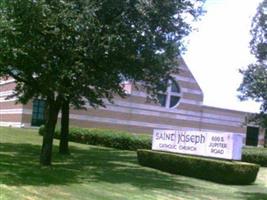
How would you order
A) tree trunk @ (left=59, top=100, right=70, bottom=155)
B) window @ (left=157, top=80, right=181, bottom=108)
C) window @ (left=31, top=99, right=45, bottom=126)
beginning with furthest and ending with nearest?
window @ (left=157, top=80, right=181, bottom=108) < window @ (left=31, top=99, right=45, bottom=126) < tree trunk @ (left=59, top=100, right=70, bottom=155)

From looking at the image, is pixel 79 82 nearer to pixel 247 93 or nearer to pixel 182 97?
pixel 247 93

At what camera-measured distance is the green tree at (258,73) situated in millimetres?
15781

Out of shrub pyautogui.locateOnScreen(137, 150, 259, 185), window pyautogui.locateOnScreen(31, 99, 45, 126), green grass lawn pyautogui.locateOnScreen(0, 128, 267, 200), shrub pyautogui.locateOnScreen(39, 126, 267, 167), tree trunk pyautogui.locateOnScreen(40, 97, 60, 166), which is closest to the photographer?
green grass lawn pyautogui.locateOnScreen(0, 128, 267, 200)

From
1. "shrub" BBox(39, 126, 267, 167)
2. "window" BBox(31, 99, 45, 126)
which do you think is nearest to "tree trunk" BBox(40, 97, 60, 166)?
"shrub" BBox(39, 126, 267, 167)

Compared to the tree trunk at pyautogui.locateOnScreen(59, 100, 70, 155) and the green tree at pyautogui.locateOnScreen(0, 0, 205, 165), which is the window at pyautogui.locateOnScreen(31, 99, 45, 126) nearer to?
the tree trunk at pyautogui.locateOnScreen(59, 100, 70, 155)

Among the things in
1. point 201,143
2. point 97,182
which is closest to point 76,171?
point 97,182

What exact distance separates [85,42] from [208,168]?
680cm

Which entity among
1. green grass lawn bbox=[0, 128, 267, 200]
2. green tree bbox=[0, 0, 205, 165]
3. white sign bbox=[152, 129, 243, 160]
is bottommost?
green grass lawn bbox=[0, 128, 267, 200]

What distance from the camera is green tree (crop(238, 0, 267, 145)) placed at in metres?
15.8

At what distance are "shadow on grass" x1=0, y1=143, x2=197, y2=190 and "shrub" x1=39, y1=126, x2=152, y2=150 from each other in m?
7.73

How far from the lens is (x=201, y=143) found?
23281mm

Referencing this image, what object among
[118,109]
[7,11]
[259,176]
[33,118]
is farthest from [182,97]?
[7,11]

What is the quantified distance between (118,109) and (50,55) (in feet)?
120

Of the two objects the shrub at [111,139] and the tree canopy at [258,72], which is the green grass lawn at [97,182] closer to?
the tree canopy at [258,72]
